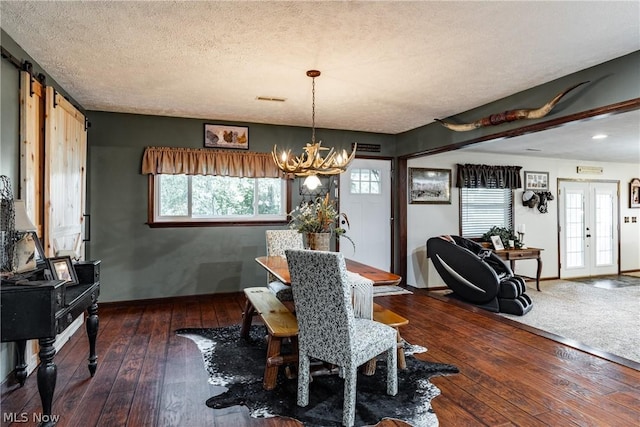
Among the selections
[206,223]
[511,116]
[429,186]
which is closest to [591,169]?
[429,186]

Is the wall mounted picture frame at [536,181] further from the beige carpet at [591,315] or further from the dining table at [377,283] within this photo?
the dining table at [377,283]

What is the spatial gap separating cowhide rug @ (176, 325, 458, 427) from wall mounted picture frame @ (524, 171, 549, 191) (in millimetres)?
5510

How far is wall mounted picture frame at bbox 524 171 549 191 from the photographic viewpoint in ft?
24.3

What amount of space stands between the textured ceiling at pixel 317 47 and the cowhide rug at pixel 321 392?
2.40m

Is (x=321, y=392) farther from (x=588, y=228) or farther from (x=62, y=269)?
A: (x=588, y=228)

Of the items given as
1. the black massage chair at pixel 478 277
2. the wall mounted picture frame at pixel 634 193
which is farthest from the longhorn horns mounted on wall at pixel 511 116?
the wall mounted picture frame at pixel 634 193

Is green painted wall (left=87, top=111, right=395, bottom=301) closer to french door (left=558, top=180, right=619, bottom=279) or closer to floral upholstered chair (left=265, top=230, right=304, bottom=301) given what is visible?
floral upholstered chair (left=265, top=230, right=304, bottom=301)

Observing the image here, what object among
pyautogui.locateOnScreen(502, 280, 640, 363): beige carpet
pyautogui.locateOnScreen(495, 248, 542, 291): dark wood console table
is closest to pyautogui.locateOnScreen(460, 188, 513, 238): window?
pyautogui.locateOnScreen(495, 248, 542, 291): dark wood console table

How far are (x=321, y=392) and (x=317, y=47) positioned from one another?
2.43 metres

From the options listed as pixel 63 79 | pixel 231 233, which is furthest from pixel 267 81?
pixel 231 233

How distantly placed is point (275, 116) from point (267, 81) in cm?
138

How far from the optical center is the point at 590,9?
7.41ft

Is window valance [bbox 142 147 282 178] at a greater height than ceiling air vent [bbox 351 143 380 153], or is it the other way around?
ceiling air vent [bbox 351 143 380 153]

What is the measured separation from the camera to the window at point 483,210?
22.7ft
